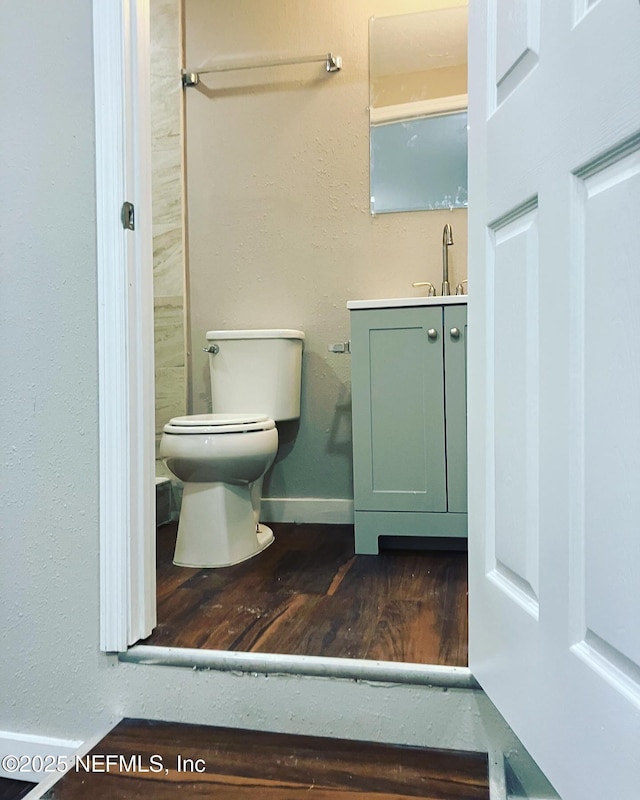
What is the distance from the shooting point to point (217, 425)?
6.16ft

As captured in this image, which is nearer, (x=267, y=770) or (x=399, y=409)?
(x=267, y=770)

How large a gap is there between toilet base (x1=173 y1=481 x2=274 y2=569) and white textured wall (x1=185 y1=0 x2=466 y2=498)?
1.98 feet

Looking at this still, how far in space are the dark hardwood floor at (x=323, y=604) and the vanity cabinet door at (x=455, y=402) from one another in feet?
0.83

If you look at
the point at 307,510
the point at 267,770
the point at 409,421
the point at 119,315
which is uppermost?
the point at 119,315

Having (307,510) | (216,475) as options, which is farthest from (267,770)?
(307,510)

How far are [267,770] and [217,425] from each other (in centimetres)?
102

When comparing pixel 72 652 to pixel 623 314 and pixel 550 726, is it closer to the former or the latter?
pixel 550 726

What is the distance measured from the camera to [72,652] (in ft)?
4.24

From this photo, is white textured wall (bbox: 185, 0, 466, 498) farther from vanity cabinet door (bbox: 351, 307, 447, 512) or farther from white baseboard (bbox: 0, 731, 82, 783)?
white baseboard (bbox: 0, 731, 82, 783)

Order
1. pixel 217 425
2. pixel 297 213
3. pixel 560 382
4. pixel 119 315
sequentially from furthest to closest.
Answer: pixel 297 213 → pixel 217 425 → pixel 119 315 → pixel 560 382

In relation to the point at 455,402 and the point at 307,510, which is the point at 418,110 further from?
the point at 307,510

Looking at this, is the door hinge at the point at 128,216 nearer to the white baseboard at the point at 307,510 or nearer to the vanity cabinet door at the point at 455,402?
the vanity cabinet door at the point at 455,402

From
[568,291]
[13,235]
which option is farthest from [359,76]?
[568,291]

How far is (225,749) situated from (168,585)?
677mm
